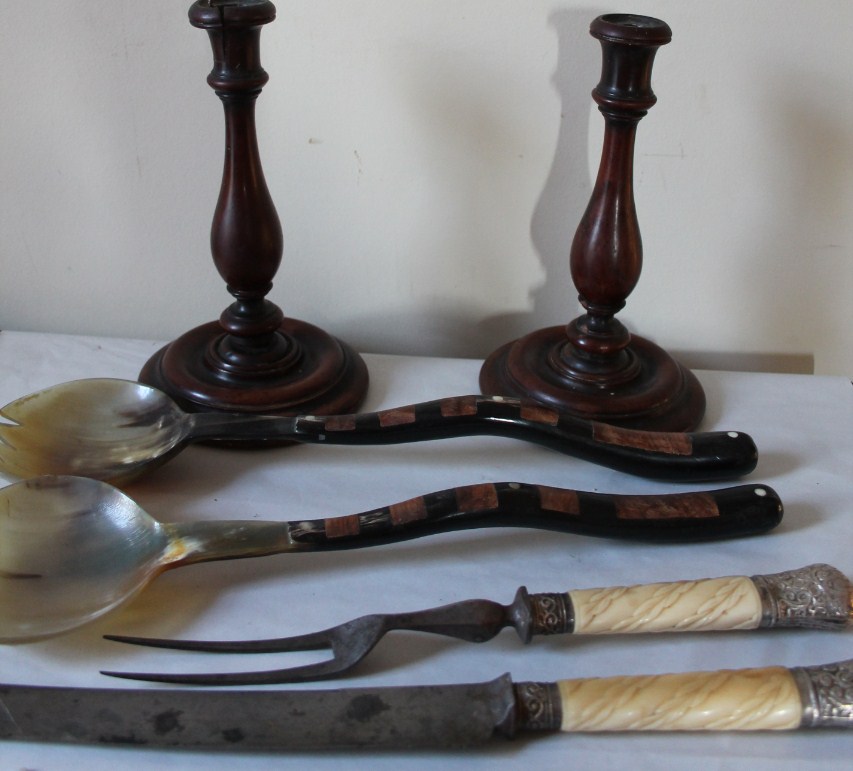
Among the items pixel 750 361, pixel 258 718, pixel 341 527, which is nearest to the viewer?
pixel 258 718

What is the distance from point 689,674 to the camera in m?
0.47

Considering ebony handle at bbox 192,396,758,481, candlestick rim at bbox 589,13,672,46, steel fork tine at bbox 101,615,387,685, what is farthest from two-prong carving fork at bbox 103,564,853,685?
candlestick rim at bbox 589,13,672,46

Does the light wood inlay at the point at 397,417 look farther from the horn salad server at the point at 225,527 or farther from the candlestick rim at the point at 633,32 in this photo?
the candlestick rim at the point at 633,32

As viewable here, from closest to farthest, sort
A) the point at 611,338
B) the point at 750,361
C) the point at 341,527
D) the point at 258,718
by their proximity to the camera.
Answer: the point at 258,718
the point at 341,527
the point at 611,338
the point at 750,361

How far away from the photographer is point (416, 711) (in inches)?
17.9

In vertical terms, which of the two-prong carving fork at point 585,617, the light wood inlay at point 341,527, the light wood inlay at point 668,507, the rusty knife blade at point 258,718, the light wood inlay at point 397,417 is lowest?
the rusty knife blade at point 258,718

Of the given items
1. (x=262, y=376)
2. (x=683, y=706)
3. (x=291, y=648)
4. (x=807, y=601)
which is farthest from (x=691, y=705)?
(x=262, y=376)

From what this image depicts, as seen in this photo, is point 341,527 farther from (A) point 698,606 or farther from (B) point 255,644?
(A) point 698,606

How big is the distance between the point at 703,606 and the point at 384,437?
9.6 inches

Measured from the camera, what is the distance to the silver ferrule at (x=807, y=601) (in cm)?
51

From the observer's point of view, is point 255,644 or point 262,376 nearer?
point 255,644

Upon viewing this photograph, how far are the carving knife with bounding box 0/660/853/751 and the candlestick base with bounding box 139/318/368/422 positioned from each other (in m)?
0.26

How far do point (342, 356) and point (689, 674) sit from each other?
38cm

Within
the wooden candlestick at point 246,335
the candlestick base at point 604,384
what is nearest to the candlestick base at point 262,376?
the wooden candlestick at point 246,335
